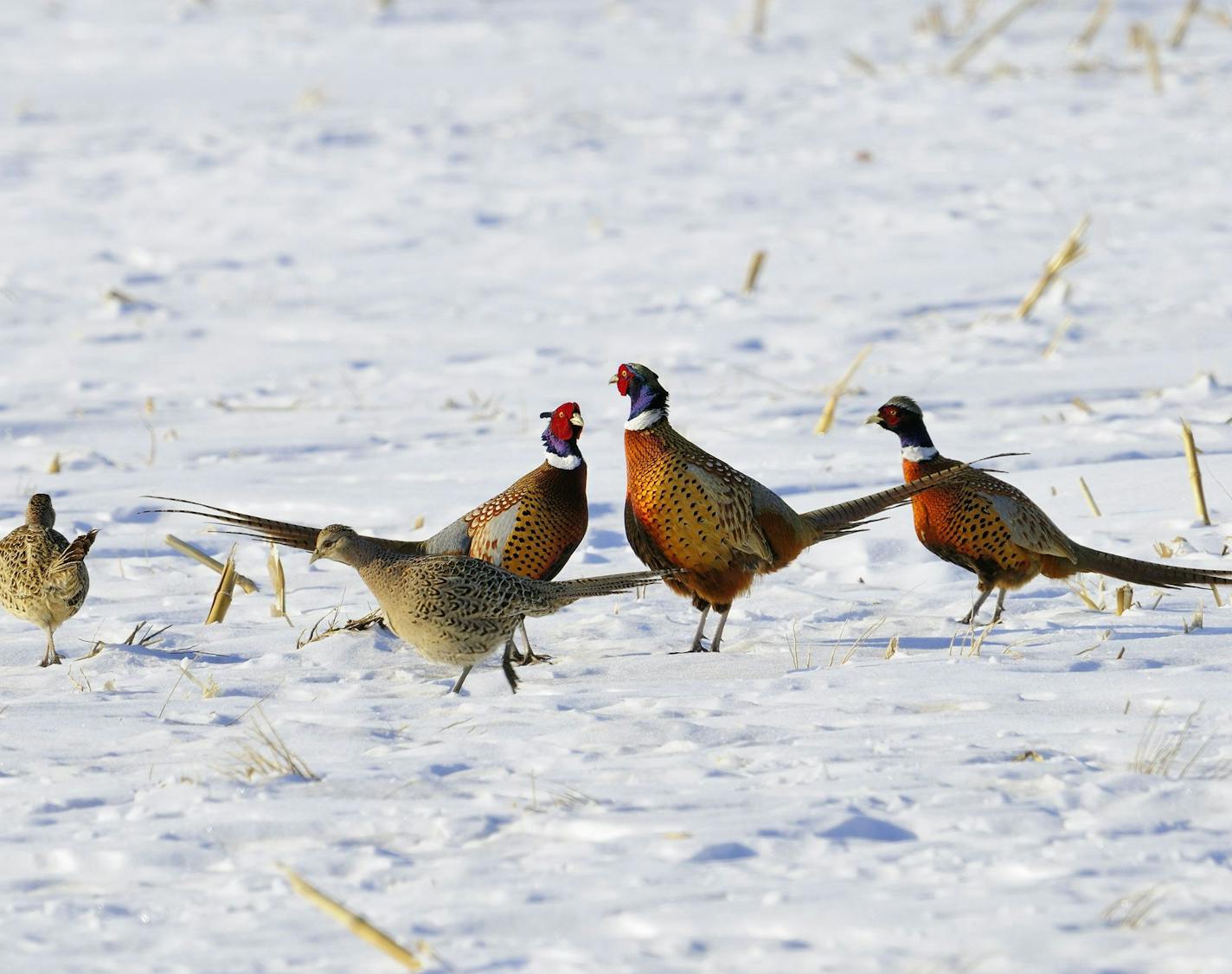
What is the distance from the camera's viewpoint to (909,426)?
599cm

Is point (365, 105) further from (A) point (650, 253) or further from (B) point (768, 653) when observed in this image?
(B) point (768, 653)

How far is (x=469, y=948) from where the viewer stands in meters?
2.91

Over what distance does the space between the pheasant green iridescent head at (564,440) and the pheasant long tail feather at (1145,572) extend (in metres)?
1.70

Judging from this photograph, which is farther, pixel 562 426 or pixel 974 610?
A: pixel 562 426

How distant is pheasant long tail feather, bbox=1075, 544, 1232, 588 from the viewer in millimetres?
5221

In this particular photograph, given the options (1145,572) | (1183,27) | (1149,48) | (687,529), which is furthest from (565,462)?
(1183,27)

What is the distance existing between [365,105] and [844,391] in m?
7.72

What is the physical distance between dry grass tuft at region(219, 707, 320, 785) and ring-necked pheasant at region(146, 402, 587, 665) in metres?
1.34

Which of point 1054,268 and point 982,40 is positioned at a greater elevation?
point 982,40

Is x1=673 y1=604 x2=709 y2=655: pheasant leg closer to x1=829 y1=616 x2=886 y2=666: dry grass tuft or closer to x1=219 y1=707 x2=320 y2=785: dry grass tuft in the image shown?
x1=829 y1=616 x2=886 y2=666: dry grass tuft

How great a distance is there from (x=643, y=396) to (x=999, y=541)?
125 centimetres

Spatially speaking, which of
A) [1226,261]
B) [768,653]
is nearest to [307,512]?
[768,653]

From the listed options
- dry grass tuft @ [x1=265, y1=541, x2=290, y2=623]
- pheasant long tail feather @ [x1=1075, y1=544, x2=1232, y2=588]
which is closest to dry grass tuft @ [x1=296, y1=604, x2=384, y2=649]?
dry grass tuft @ [x1=265, y1=541, x2=290, y2=623]

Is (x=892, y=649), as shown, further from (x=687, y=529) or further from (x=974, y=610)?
(x=687, y=529)
